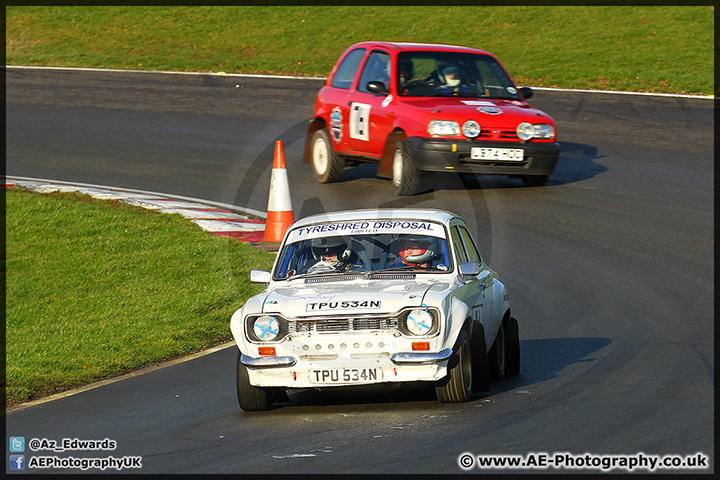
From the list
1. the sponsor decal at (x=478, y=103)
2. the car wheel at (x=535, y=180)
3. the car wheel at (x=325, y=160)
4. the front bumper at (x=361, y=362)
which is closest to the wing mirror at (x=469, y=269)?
the front bumper at (x=361, y=362)

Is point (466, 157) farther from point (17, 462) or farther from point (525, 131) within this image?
point (17, 462)

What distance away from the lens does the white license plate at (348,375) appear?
672cm

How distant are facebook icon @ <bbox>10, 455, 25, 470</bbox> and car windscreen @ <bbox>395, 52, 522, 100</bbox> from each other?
9.32 metres

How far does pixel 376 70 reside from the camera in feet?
49.6

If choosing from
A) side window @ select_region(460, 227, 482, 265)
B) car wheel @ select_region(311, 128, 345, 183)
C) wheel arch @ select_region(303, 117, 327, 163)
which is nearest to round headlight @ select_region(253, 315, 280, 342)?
side window @ select_region(460, 227, 482, 265)

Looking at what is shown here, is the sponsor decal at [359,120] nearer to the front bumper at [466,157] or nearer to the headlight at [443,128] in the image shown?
the front bumper at [466,157]

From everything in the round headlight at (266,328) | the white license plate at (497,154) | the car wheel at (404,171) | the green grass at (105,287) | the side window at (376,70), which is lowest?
the green grass at (105,287)

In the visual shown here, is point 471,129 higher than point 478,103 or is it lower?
lower

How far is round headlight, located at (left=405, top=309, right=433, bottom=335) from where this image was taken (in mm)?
6773

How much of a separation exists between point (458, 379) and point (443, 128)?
7434mm

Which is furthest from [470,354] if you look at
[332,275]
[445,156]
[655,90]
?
[655,90]

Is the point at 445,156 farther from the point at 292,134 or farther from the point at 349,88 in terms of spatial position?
the point at 292,134

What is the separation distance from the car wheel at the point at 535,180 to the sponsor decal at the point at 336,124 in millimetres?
2746

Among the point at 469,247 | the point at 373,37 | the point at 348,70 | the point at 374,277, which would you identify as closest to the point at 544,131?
the point at 348,70
